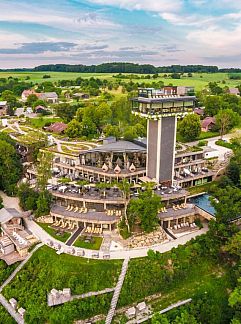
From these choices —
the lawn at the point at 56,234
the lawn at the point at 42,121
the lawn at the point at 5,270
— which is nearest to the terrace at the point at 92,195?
the lawn at the point at 56,234

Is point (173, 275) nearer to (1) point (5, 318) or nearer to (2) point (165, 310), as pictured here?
(2) point (165, 310)

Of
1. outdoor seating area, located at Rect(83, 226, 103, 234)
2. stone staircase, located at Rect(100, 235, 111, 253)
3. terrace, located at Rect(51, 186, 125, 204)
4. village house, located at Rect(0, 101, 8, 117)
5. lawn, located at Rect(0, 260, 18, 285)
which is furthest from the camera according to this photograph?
village house, located at Rect(0, 101, 8, 117)

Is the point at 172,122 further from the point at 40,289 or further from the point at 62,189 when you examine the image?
the point at 40,289

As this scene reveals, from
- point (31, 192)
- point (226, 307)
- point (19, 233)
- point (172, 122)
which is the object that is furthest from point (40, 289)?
point (172, 122)

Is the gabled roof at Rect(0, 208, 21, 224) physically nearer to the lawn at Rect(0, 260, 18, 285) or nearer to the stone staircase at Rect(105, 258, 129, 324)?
the lawn at Rect(0, 260, 18, 285)

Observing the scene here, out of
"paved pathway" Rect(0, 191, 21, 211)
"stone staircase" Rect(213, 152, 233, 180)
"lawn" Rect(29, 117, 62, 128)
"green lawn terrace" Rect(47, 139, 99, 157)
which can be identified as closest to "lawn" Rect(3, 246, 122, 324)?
"paved pathway" Rect(0, 191, 21, 211)
